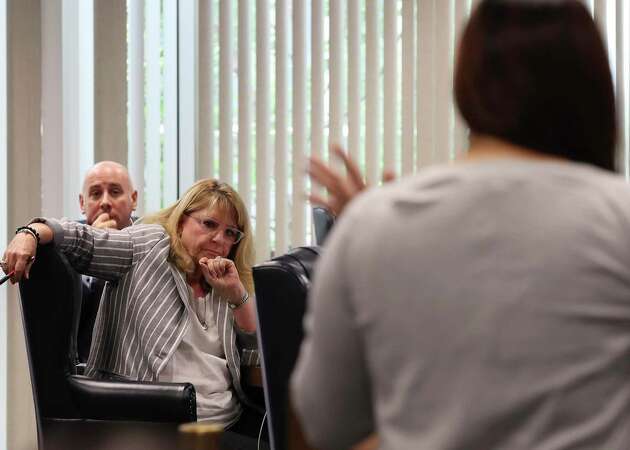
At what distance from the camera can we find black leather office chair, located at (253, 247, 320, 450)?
214 cm

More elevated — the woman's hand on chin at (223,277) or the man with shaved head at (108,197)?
the man with shaved head at (108,197)

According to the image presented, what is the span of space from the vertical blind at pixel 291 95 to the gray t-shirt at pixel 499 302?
367cm

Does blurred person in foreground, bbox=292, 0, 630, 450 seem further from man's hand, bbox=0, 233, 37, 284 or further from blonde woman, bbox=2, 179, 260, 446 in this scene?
blonde woman, bbox=2, 179, 260, 446

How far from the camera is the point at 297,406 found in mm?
1092

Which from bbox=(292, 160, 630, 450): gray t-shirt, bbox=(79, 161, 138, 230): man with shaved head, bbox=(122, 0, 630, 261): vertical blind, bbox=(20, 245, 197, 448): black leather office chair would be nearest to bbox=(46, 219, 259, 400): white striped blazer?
bbox=(20, 245, 197, 448): black leather office chair

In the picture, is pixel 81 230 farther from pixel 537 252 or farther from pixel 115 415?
pixel 537 252

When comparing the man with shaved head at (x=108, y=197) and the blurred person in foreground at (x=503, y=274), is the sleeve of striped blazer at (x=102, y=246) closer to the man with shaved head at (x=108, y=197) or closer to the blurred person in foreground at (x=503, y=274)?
the man with shaved head at (x=108, y=197)

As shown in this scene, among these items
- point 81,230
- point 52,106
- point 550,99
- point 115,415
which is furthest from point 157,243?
point 550,99

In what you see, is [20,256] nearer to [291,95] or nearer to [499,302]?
[499,302]

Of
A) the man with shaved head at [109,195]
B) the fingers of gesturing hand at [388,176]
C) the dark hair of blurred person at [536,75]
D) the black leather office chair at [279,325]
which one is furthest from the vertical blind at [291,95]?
the dark hair of blurred person at [536,75]

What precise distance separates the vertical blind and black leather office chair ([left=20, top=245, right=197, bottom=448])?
199 centimetres

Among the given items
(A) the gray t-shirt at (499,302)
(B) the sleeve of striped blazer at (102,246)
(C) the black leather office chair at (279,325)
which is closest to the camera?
(A) the gray t-shirt at (499,302)

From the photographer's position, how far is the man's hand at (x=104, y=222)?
3.40 metres

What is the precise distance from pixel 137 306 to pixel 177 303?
0.39 feet
